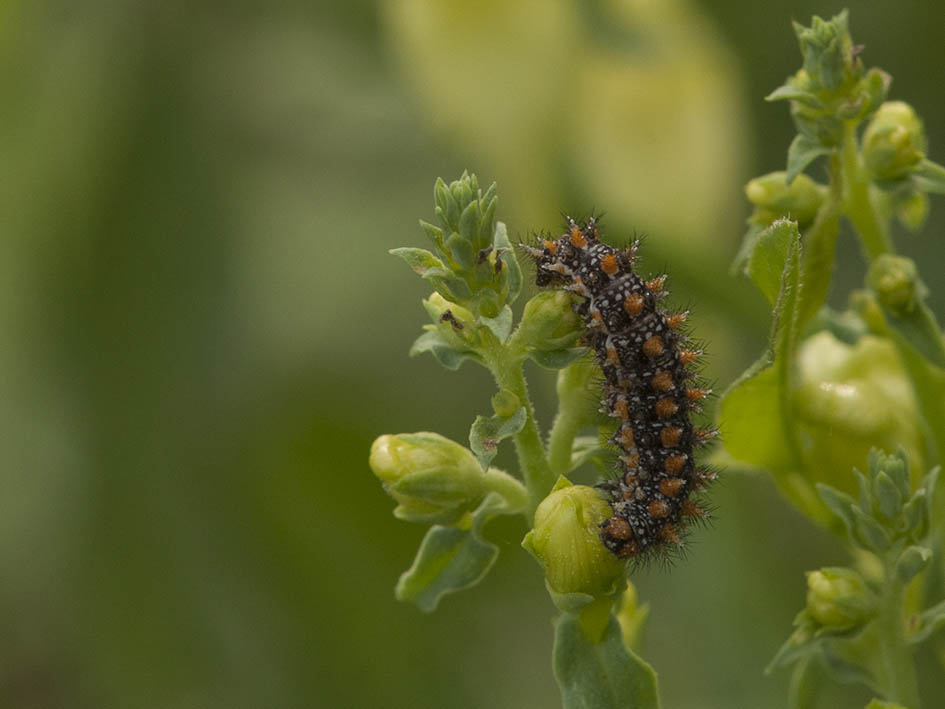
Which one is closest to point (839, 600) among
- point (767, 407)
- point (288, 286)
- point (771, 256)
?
point (767, 407)

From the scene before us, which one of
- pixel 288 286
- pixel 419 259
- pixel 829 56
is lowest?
pixel 288 286

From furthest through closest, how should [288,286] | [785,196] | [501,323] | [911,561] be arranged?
[288,286] → [785,196] → [911,561] → [501,323]

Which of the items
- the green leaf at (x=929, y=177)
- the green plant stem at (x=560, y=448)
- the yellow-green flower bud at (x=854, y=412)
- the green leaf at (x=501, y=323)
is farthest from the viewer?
the yellow-green flower bud at (x=854, y=412)

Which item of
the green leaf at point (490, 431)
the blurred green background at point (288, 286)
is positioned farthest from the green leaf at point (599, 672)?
the blurred green background at point (288, 286)

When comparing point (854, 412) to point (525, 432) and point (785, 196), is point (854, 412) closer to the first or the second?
point (785, 196)

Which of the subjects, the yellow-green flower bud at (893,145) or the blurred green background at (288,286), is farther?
the blurred green background at (288,286)

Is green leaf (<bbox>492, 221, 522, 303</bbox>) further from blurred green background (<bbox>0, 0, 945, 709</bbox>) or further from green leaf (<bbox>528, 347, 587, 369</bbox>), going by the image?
blurred green background (<bbox>0, 0, 945, 709</bbox>)

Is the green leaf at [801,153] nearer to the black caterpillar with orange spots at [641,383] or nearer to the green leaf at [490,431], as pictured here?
the black caterpillar with orange spots at [641,383]
